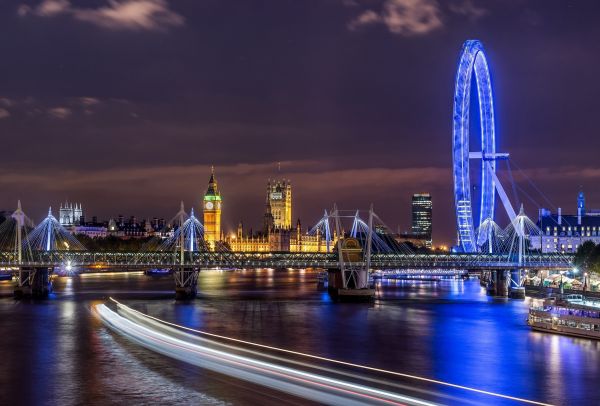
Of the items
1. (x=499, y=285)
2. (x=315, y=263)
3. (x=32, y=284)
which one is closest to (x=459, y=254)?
(x=499, y=285)

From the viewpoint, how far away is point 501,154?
298 feet

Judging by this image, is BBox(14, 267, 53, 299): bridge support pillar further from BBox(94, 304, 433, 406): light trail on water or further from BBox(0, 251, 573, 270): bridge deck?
BBox(94, 304, 433, 406): light trail on water

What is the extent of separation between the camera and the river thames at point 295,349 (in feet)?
105

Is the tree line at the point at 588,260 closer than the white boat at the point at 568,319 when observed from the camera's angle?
No

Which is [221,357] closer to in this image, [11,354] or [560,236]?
[11,354]

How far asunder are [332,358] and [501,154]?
5440 cm

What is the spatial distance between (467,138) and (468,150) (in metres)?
1.47

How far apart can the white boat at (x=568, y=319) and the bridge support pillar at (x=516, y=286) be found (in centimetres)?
3095

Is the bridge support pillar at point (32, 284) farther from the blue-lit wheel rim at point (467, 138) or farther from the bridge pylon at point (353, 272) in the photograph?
the blue-lit wheel rim at point (467, 138)

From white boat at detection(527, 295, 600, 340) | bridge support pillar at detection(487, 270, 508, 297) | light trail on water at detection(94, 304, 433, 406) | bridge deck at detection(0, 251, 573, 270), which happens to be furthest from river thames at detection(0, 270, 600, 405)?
bridge support pillar at detection(487, 270, 508, 297)

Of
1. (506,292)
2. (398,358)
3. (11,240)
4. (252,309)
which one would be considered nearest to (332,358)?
(398,358)

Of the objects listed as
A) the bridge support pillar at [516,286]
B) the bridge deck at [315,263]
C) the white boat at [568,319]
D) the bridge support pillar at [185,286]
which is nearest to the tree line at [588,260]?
the bridge deck at [315,263]

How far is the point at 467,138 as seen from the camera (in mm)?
89188

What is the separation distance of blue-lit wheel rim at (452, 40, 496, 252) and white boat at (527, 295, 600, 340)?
115 ft
